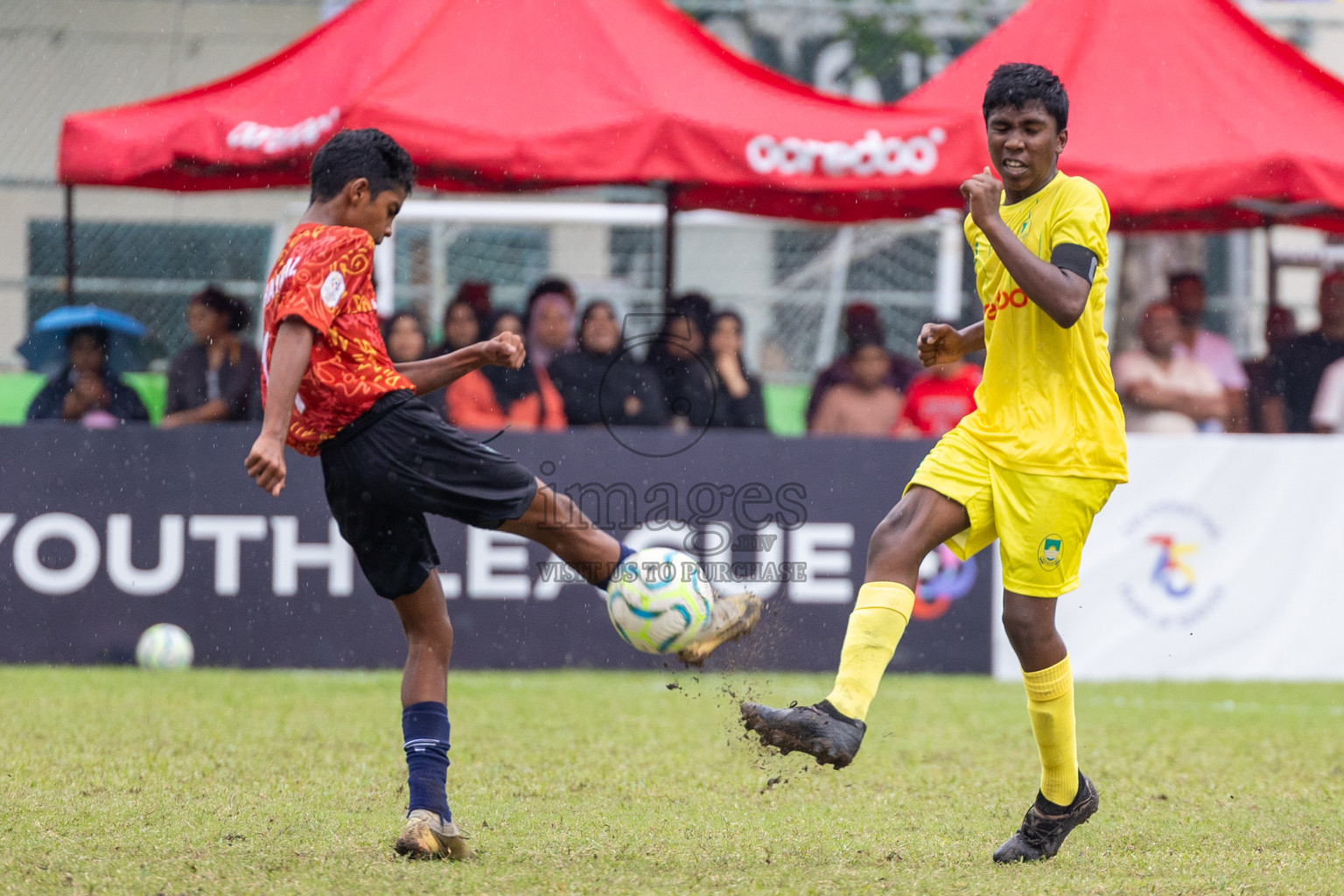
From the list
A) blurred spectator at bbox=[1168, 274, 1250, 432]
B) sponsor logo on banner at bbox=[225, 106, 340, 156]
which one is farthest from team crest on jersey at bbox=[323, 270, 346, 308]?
blurred spectator at bbox=[1168, 274, 1250, 432]

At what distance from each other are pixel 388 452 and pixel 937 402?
5.86 meters

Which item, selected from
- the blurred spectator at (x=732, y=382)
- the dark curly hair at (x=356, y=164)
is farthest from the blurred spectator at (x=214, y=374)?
the dark curly hair at (x=356, y=164)

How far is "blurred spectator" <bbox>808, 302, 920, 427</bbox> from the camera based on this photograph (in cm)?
1008

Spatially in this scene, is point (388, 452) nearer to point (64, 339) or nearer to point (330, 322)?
point (330, 322)

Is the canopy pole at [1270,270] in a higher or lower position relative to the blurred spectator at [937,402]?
higher

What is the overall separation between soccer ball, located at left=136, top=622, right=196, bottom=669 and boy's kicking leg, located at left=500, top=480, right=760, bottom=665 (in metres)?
4.73

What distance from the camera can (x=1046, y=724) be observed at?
4.50 meters

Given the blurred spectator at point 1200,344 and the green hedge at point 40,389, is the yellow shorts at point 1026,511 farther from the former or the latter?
the blurred spectator at point 1200,344

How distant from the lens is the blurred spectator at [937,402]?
31.4 ft

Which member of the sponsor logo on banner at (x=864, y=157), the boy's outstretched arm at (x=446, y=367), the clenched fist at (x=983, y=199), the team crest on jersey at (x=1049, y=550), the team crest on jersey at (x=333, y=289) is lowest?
the team crest on jersey at (x=1049, y=550)

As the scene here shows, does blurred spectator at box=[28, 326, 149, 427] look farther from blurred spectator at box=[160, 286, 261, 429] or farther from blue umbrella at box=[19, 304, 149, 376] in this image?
blurred spectator at box=[160, 286, 261, 429]

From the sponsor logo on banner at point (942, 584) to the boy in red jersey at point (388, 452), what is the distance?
461 centimetres

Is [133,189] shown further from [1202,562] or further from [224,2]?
[1202,562]

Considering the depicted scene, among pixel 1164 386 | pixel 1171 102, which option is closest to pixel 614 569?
pixel 1164 386
